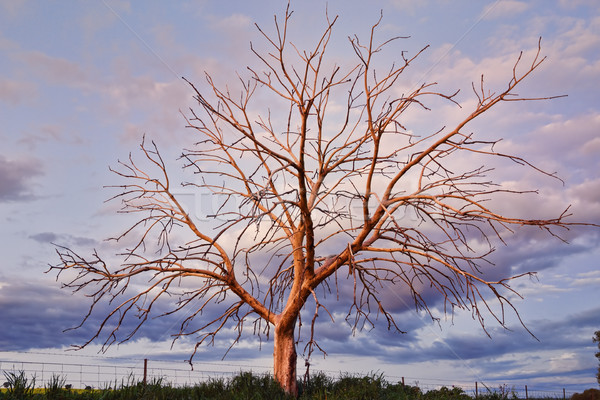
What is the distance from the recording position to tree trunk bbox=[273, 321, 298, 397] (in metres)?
10.9

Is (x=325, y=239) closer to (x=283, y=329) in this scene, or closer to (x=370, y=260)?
(x=370, y=260)

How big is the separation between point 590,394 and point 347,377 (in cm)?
604

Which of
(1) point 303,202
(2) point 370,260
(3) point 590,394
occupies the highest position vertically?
(1) point 303,202

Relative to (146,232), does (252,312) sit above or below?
below

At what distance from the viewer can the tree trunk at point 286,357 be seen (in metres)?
10.9

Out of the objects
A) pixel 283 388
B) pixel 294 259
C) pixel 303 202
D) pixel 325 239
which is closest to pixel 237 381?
pixel 283 388

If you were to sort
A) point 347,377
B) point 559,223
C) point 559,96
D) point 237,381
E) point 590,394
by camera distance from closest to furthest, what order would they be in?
1. point 559,96
2. point 559,223
3. point 237,381
4. point 590,394
5. point 347,377

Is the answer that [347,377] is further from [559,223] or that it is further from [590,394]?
[559,223]

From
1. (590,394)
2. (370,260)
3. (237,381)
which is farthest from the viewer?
(590,394)

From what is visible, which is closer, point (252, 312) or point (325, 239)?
point (325, 239)

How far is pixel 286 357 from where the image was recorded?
1091cm

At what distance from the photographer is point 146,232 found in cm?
1197

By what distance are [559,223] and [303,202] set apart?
4489mm

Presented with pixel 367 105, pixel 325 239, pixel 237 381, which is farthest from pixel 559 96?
pixel 237 381
